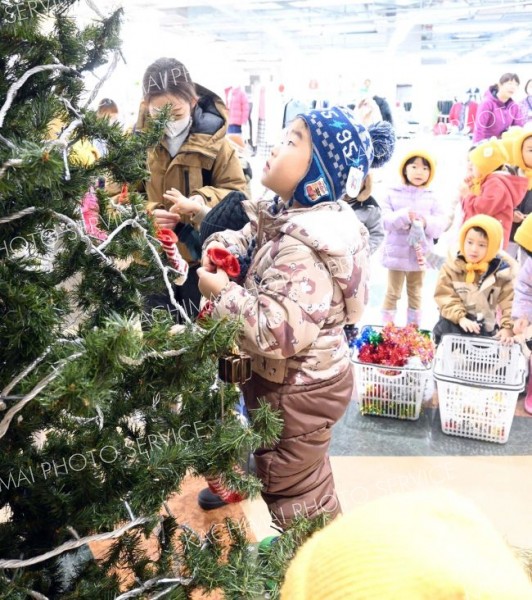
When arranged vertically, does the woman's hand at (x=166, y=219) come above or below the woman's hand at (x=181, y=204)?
below

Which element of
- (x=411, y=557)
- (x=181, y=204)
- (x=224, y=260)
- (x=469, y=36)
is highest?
(x=469, y=36)

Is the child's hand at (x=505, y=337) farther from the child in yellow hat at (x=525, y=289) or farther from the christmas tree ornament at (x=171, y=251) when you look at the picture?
the christmas tree ornament at (x=171, y=251)

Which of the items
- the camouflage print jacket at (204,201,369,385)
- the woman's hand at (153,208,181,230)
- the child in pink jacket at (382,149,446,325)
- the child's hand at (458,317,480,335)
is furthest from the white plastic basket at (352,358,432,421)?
the woman's hand at (153,208,181,230)

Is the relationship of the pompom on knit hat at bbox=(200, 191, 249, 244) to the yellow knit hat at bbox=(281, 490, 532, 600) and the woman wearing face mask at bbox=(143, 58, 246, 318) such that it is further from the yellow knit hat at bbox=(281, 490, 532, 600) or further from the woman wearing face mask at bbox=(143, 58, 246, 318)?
the yellow knit hat at bbox=(281, 490, 532, 600)

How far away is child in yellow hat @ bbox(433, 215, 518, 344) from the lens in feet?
8.61

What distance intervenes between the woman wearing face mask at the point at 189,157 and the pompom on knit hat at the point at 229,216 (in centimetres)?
9

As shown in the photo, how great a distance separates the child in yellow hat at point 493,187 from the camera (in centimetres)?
322

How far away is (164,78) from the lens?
160 cm

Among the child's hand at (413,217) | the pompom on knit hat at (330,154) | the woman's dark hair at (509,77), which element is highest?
the woman's dark hair at (509,77)

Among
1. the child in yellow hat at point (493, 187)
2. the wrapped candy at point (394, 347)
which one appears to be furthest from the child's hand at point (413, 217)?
the wrapped candy at point (394, 347)

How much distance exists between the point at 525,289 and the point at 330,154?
74.5 inches

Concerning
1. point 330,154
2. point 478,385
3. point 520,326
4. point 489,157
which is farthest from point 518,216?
point 330,154

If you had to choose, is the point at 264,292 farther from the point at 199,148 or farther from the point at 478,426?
the point at 478,426

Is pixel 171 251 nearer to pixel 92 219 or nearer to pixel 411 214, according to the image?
pixel 92 219
